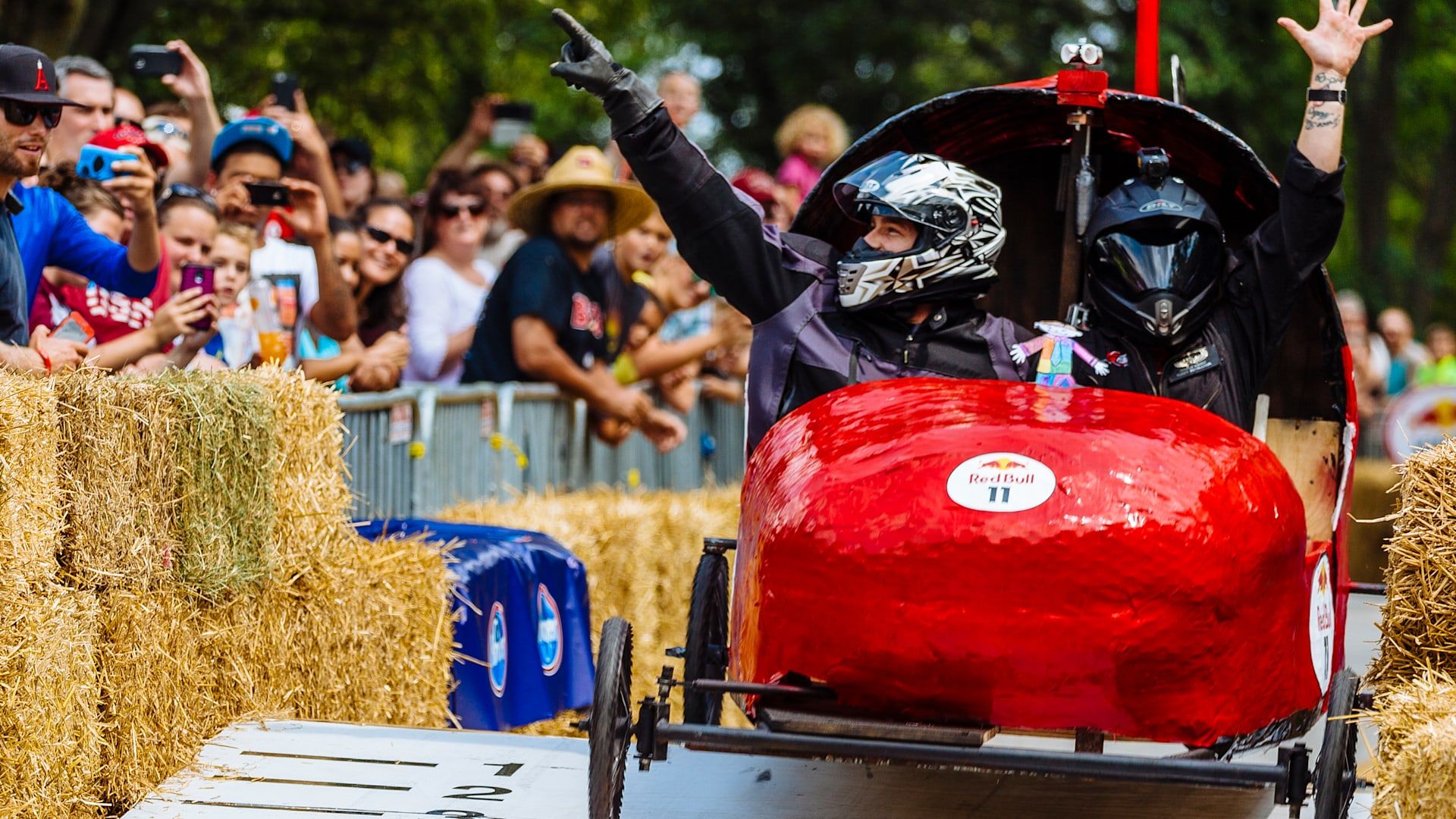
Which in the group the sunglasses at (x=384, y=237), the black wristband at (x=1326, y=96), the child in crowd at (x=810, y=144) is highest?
the child in crowd at (x=810, y=144)

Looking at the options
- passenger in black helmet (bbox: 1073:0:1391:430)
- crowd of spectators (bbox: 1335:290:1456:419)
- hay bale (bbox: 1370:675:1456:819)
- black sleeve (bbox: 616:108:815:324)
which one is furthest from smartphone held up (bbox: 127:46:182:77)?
crowd of spectators (bbox: 1335:290:1456:419)

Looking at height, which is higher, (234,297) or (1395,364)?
(1395,364)

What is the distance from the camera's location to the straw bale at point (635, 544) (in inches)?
359

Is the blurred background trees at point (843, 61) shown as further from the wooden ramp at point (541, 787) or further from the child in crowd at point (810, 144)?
the wooden ramp at point (541, 787)

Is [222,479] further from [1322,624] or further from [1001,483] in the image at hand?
[1322,624]

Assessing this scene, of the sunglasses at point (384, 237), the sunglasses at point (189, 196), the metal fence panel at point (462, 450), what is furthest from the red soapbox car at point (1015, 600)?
the sunglasses at point (384, 237)

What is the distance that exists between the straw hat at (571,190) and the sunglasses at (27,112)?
4.27 metres

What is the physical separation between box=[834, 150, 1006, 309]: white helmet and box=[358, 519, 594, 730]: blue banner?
2.52m

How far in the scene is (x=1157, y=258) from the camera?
604 cm

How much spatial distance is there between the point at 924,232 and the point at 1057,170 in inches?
72.7

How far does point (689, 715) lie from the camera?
5824 mm

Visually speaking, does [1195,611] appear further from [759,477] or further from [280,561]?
[280,561]

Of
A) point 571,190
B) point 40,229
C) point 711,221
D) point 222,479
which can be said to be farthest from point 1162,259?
point 571,190

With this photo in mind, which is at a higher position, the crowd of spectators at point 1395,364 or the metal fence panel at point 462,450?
the crowd of spectators at point 1395,364
